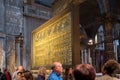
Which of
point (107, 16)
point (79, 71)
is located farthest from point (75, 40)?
point (107, 16)

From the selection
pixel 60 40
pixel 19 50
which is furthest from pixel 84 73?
pixel 19 50

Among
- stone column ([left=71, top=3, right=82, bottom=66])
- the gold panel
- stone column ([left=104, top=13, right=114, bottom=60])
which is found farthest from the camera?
stone column ([left=104, top=13, right=114, bottom=60])

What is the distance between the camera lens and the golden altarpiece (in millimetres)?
7438

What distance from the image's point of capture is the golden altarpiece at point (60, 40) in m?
7.44

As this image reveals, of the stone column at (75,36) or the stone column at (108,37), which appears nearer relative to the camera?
the stone column at (75,36)

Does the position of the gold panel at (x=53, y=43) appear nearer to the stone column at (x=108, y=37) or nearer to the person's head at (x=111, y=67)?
the person's head at (x=111, y=67)

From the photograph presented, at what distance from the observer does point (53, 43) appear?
31.5 feet

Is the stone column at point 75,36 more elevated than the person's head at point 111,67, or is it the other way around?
the stone column at point 75,36

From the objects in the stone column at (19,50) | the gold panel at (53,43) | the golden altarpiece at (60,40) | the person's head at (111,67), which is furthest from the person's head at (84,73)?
the stone column at (19,50)

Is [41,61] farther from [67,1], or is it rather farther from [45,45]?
[67,1]

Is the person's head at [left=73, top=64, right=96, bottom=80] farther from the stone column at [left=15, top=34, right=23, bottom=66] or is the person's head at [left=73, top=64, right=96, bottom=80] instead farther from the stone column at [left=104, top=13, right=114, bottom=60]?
the stone column at [left=15, top=34, right=23, bottom=66]

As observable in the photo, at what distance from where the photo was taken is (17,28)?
72.7ft

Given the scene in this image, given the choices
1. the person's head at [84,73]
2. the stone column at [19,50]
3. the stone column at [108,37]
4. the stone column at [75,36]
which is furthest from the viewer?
the stone column at [19,50]

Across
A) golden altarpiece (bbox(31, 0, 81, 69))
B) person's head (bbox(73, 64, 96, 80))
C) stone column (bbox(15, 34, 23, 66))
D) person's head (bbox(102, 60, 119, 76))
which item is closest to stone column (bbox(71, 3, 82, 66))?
golden altarpiece (bbox(31, 0, 81, 69))
